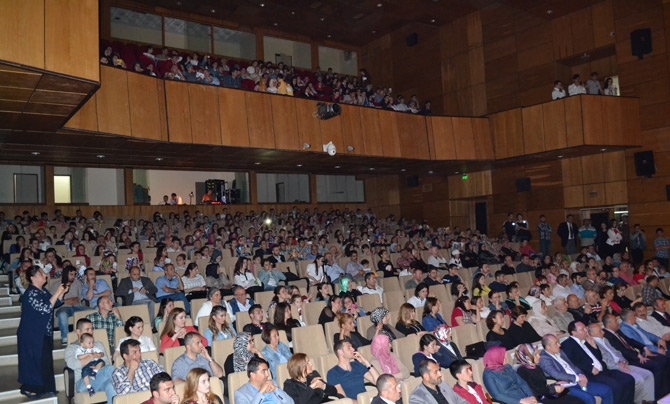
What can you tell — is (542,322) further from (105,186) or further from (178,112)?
(105,186)

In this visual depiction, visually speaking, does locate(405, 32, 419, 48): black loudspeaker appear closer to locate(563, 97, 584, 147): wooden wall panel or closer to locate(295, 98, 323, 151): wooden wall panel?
locate(563, 97, 584, 147): wooden wall panel

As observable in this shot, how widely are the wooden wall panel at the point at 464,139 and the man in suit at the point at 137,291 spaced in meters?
7.76

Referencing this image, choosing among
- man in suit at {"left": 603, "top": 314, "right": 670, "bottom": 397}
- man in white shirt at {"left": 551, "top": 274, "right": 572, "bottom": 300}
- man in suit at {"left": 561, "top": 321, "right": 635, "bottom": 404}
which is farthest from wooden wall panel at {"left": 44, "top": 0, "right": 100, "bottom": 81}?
man in white shirt at {"left": 551, "top": 274, "right": 572, "bottom": 300}

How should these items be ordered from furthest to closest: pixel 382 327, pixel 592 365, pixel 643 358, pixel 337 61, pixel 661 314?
pixel 337 61 < pixel 661 314 < pixel 643 358 < pixel 382 327 < pixel 592 365

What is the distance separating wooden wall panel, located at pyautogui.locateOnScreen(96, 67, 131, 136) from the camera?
26.6 ft

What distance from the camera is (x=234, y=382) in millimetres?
4230

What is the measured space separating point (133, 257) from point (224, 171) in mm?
6404

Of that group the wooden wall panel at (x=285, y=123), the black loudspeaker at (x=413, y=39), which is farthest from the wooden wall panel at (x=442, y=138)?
the black loudspeaker at (x=413, y=39)

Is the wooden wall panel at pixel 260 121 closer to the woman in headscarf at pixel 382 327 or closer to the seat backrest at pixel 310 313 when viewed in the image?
the seat backrest at pixel 310 313

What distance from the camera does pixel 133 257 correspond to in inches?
330

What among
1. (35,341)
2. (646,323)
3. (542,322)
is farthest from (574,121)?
(35,341)

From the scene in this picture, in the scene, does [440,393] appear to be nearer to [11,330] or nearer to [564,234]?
[11,330]

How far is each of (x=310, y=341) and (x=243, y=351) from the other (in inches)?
35.4

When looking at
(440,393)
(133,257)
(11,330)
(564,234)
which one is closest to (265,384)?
(440,393)
